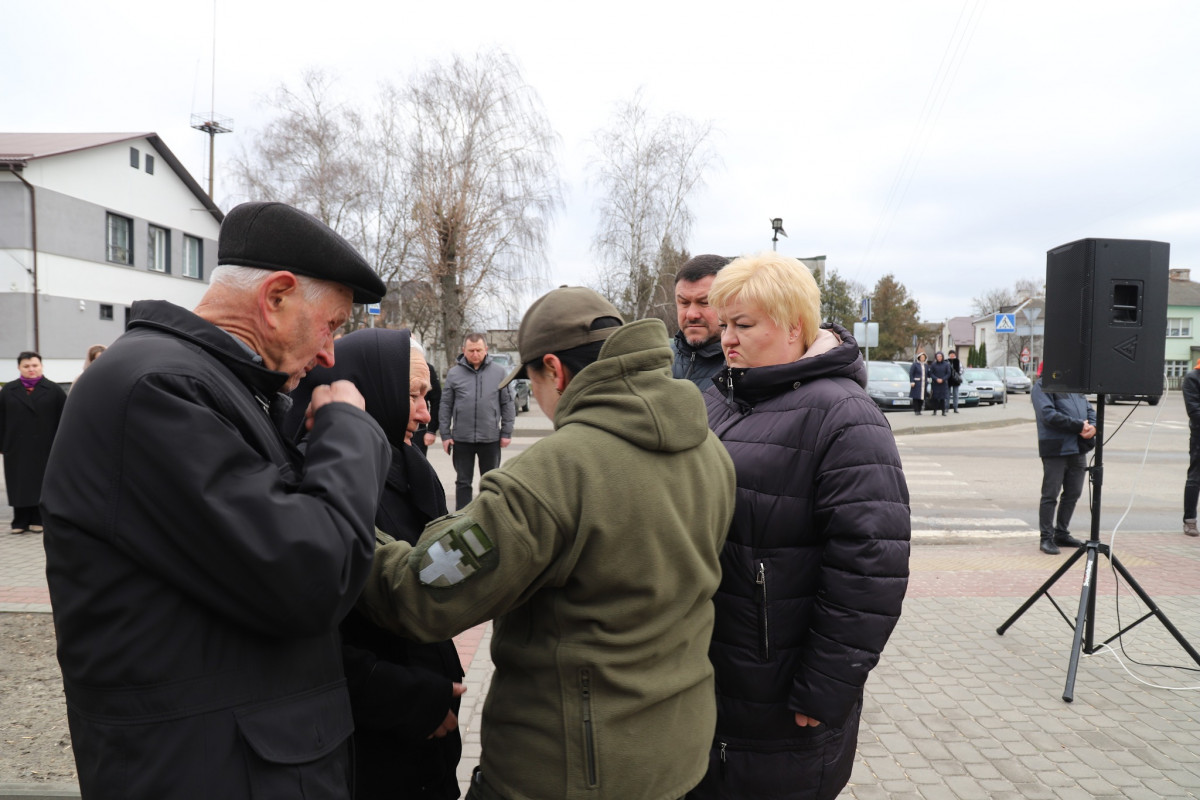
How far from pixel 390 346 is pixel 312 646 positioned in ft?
2.77

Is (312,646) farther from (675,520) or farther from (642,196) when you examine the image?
(642,196)

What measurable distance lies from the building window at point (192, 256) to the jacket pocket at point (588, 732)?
1354 inches

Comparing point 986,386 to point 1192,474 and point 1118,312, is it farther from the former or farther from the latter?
point 1118,312

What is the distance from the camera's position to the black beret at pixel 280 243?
1539mm

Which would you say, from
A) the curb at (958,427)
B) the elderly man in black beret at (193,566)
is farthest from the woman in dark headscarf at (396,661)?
the curb at (958,427)

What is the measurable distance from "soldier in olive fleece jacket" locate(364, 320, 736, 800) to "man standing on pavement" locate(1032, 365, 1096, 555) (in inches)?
277

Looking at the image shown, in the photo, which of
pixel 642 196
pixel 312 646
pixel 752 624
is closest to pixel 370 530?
pixel 312 646

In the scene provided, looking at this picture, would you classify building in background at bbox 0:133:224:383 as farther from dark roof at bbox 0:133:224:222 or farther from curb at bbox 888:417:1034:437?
curb at bbox 888:417:1034:437

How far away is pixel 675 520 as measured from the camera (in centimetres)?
167

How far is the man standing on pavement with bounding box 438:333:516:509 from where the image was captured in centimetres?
910

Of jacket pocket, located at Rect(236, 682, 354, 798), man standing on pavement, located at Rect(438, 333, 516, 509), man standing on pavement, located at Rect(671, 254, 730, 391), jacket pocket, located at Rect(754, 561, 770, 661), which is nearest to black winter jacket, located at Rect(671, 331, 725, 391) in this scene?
man standing on pavement, located at Rect(671, 254, 730, 391)

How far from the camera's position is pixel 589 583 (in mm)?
1602

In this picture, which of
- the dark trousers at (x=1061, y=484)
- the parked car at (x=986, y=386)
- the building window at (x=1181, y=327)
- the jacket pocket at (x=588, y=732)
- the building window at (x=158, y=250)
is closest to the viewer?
the jacket pocket at (x=588, y=732)

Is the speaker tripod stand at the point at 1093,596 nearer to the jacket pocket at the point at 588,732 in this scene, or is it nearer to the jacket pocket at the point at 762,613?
the jacket pocket at the point at 762,613
